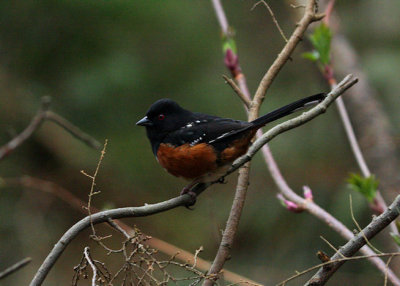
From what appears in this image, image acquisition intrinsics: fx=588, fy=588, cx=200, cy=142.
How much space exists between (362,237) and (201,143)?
4.37 ft

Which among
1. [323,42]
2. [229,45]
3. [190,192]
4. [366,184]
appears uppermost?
[229,45]

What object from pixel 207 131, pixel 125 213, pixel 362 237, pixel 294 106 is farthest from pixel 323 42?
pixel 125 213

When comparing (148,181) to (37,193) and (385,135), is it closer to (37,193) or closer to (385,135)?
(37,193)

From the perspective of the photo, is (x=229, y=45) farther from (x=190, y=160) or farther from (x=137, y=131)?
(x=137, y=131)

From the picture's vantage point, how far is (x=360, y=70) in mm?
5109

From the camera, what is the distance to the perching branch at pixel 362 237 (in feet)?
5.90

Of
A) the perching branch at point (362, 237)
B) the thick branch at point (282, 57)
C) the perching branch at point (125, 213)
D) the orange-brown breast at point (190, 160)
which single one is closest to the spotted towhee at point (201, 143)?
the orange-brown breast at point (190, 160)

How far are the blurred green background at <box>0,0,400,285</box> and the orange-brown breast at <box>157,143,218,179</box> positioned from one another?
145cm

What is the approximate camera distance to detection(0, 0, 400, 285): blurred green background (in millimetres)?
4641

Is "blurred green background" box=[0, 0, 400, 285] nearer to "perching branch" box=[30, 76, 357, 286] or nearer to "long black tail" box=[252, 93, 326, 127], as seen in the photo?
"long black tail" box=[252, 93, 326, 127]

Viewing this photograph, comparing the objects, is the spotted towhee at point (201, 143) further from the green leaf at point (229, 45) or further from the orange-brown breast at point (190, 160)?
the green leaf at point (229, 45)

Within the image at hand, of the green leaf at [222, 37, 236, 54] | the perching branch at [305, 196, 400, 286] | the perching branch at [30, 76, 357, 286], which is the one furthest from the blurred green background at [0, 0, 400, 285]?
the perching branch at [305, 196, 400, 286]

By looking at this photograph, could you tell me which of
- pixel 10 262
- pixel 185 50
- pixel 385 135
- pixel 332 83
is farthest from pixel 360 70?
pixel 10 262

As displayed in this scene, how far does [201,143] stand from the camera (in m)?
3.06
